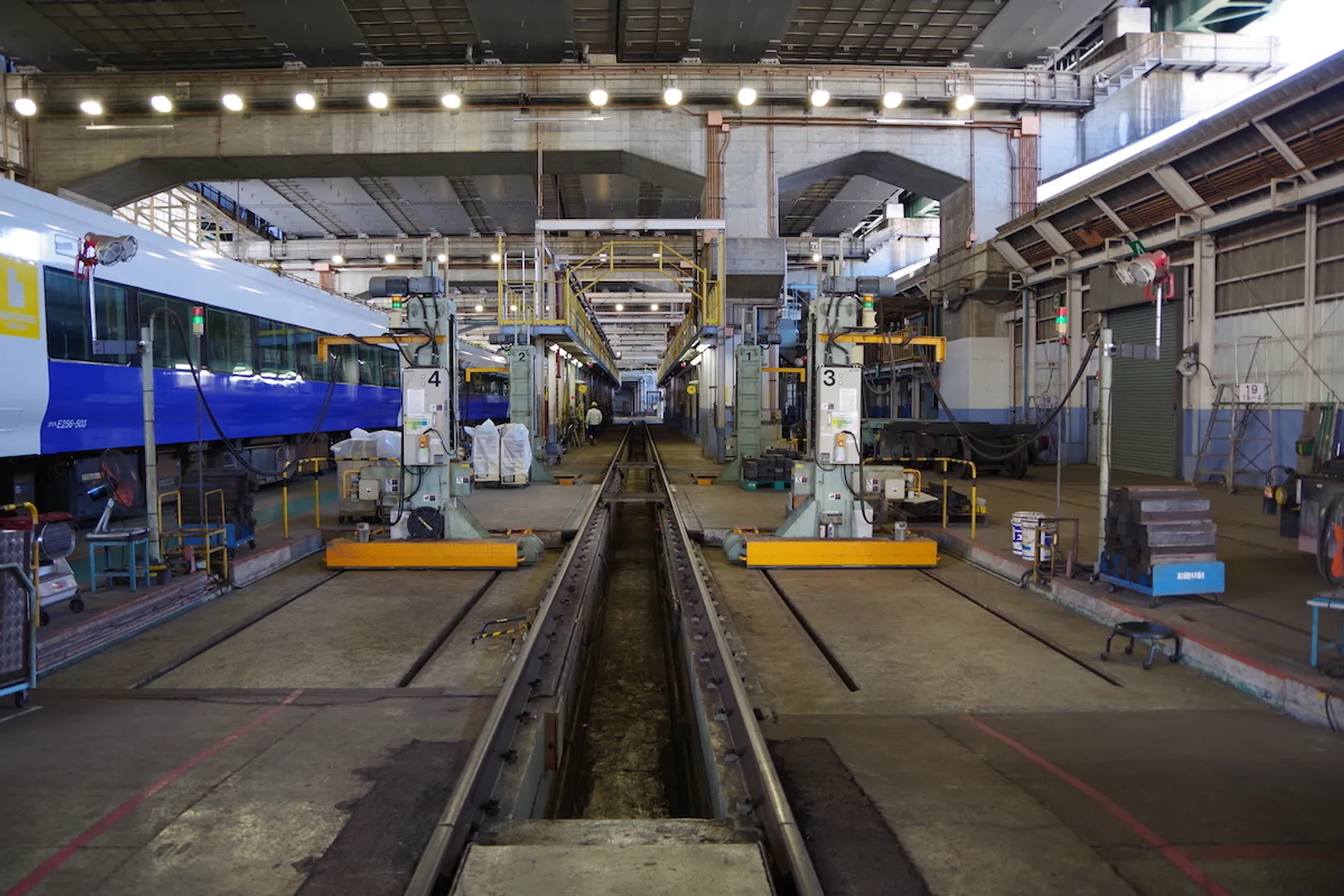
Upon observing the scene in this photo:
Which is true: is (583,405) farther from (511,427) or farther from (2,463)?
(2,463)

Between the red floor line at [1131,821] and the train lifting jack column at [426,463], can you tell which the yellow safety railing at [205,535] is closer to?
the train lifting jack column at [426,463]

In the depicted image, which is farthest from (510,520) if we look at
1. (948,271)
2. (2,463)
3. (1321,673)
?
(948,271)

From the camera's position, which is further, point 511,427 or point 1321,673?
point 511,427

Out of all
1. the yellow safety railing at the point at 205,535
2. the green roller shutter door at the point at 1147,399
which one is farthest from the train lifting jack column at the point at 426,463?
the green roller shutter door at the point at 1147,399

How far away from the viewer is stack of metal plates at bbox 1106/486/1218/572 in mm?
6305

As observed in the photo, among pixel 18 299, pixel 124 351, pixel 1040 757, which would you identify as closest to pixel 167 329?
pixel 18 299

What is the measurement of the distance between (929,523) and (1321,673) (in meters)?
6.66

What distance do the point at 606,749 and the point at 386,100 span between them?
57.7 feet

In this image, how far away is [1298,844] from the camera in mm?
3115

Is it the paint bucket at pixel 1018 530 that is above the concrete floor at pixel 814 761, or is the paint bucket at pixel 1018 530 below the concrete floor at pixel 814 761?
above

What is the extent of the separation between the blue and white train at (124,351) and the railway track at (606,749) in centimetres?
354

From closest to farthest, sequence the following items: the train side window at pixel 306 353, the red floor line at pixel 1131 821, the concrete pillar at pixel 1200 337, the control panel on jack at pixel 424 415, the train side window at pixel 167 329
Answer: the red floor line at pixel 1131 821 → the control panel on jack at pixel 424 415 → the train side window at pixel 167 329 → the train side window at pixel 306 353 → the concrete pillar at pixel 1200 337

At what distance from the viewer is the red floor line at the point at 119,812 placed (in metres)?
2.83

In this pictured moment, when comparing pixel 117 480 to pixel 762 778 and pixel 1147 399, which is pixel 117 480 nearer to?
pixel 762 778
